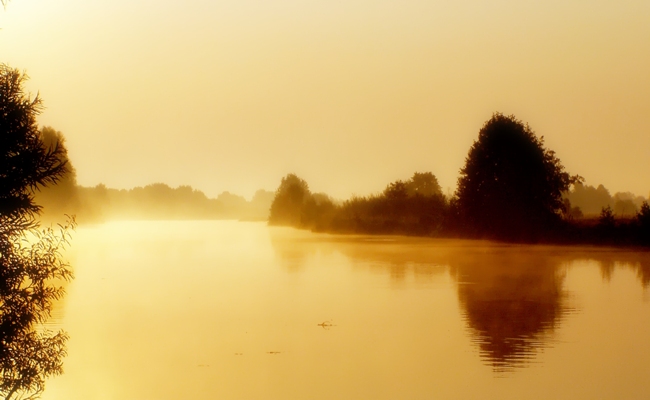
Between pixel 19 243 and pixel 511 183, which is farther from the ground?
pixel 511 183

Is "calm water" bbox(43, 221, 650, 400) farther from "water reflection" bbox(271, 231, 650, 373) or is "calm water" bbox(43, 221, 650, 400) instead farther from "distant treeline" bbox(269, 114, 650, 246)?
"distant treeline" bbox(269, 114, 650, 246)

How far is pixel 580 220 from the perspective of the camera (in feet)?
133

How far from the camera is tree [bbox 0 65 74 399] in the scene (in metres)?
8.13

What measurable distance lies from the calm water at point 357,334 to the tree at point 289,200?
205 ft

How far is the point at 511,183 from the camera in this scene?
4141 cm

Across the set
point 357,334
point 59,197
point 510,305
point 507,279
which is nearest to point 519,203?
Result: point 507,279

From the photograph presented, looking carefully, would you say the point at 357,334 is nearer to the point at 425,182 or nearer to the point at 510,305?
the point at 510,305

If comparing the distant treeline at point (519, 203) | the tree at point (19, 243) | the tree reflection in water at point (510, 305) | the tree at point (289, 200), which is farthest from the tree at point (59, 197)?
the tree at point (19, 243)

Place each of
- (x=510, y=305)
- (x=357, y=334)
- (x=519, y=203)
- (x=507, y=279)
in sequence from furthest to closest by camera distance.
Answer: (x=519, y=203)
(x=507, y=279)
(x=510, y=305)
(x=357, y=334)

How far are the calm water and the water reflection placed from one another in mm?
66

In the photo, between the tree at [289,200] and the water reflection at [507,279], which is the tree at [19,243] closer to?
the water reflection at [507,279]

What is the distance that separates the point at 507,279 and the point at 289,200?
223ft

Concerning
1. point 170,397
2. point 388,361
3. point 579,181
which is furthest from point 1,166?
point 579,181

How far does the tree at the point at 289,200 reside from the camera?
87.2 metres
